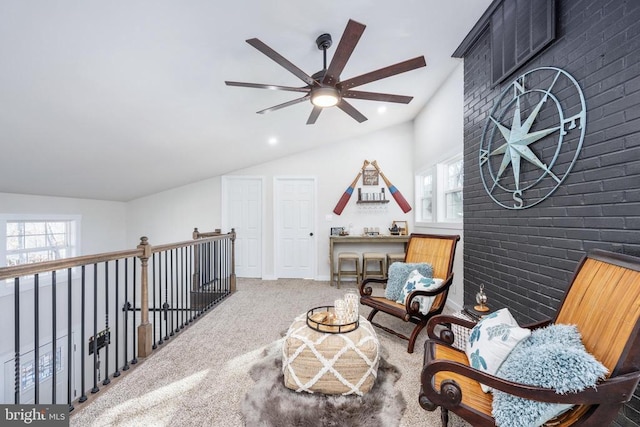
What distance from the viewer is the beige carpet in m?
1.73

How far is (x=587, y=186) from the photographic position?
1.64 m

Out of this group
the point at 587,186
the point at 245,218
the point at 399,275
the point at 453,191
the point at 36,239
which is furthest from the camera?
the point at 245,218

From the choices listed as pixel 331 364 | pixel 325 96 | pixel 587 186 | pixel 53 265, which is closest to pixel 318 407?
pixel 331 364

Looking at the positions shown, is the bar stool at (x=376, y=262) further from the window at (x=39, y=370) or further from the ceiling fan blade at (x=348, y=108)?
the window at (x=39, y=370)

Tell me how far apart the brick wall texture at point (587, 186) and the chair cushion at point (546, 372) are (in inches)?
22.0

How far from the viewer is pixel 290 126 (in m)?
4.18

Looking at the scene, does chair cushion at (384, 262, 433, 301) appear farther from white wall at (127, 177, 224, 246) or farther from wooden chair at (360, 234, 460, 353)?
white wall at (127, 177, 224, 246)

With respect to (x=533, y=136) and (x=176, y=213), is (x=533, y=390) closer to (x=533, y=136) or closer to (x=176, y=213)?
(x=533, y=136)

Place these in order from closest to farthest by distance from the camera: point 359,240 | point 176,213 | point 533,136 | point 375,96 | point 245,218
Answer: point 533,136
point 375,96
point 359,240
point 245,218
point 176,213

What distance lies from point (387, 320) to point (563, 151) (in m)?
2.38

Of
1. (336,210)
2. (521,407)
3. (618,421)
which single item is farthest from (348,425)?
(336,210)

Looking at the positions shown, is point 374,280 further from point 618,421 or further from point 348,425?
point 618,421

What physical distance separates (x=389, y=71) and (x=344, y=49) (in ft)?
1.42

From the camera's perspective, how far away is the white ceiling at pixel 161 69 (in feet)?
6.14
